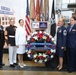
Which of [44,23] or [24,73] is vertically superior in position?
[44,23]

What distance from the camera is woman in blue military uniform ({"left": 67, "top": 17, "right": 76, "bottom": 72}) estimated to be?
5.33 m

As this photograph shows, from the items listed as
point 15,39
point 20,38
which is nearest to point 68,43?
point 20,38

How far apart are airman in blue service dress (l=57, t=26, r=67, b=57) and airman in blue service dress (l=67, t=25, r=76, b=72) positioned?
0.11m

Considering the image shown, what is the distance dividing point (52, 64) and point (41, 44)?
2.23ft

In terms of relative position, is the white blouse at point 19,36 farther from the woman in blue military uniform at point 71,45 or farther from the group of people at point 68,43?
the woman in blue military uniform at point 71,45

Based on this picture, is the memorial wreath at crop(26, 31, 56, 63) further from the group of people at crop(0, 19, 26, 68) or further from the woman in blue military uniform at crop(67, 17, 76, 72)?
the woman in blue military uniform at crop(67, 17, 76, 72)

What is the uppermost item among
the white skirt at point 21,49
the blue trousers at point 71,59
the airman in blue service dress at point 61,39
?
the airman in blue service dress at point 61,39

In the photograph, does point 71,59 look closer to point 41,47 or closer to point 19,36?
point 41,47

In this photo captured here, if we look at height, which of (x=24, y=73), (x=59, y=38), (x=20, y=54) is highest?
(x=59, y=38)

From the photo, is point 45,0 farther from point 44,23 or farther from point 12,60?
point 12,60

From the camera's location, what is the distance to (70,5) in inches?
444

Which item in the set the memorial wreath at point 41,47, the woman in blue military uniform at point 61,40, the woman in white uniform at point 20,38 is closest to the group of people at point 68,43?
the woman in blue military uniform at point 61,40

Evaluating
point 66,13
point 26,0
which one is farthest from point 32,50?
point 66,13

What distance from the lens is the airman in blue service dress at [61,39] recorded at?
541cm
